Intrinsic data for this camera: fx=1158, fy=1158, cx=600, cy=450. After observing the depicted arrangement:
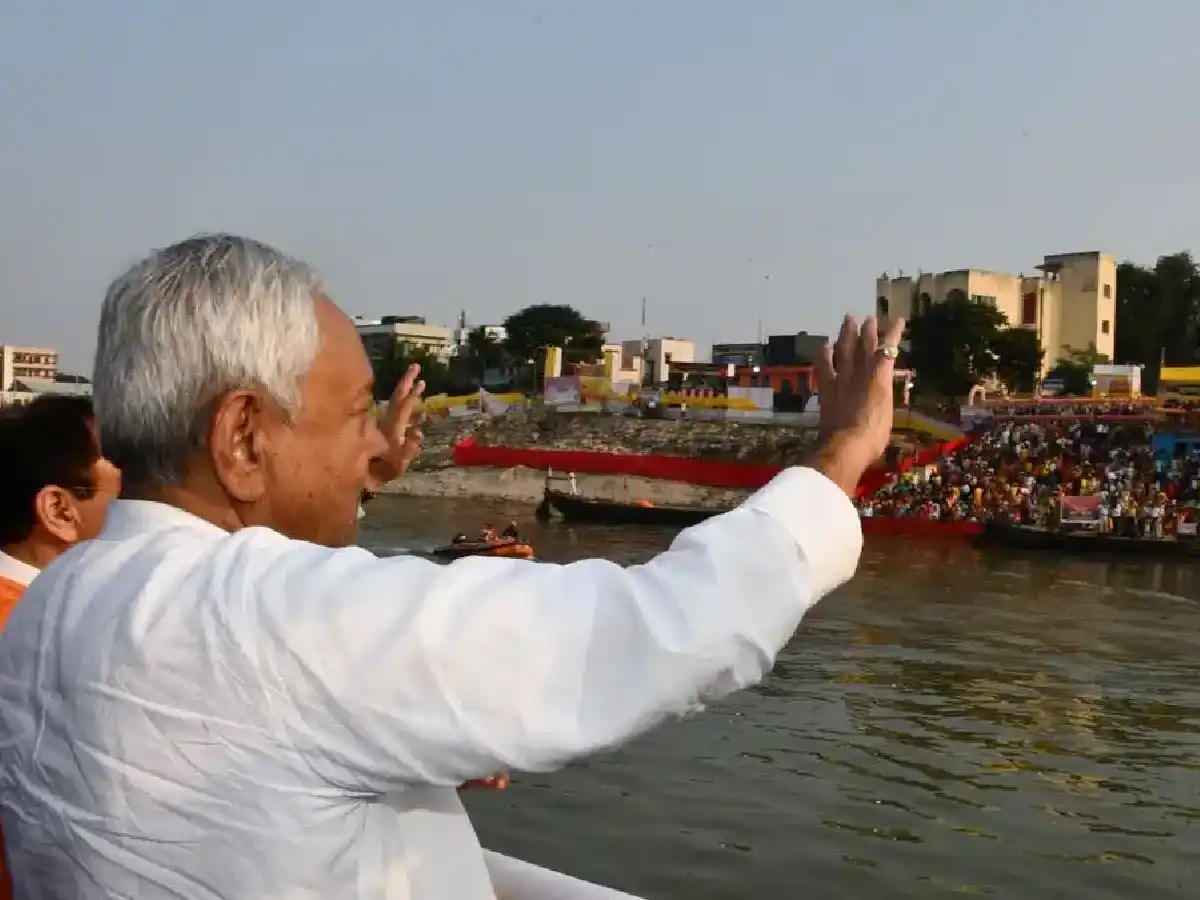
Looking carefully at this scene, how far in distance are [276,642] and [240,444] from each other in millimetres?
296

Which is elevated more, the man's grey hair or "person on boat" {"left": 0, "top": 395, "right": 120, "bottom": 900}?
the man's grey hair

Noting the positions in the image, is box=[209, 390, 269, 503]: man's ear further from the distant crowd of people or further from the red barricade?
the red barricade

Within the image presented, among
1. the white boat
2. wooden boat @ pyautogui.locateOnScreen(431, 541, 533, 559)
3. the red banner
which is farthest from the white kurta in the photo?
the red banner

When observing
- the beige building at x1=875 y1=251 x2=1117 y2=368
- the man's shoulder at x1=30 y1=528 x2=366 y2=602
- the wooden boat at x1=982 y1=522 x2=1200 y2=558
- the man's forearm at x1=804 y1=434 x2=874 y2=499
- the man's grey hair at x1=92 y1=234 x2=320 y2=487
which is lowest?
A: the wooden boat at x1=982 y1=522 x2=1200 y2=558

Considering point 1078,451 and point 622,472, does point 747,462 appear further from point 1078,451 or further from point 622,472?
point 1078,451

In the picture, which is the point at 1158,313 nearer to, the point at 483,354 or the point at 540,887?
the point at 483,354

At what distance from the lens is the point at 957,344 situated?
4578cm

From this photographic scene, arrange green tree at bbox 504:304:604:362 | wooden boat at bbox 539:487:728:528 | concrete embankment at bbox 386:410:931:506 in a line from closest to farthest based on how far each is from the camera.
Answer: wooden boat at bbox 539:487:728:528 < concrete embankment at bbox 386:410:931:506 < green tree at bbox 504:304:604:362

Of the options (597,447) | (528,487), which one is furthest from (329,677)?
(597,447)

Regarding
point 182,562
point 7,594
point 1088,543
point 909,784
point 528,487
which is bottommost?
point 528,487

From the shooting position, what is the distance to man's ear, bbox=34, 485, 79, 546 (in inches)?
96.4

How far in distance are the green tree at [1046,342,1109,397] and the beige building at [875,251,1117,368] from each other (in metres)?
0.79

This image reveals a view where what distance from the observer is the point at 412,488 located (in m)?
46.1

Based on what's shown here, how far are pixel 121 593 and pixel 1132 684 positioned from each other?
1297cm
